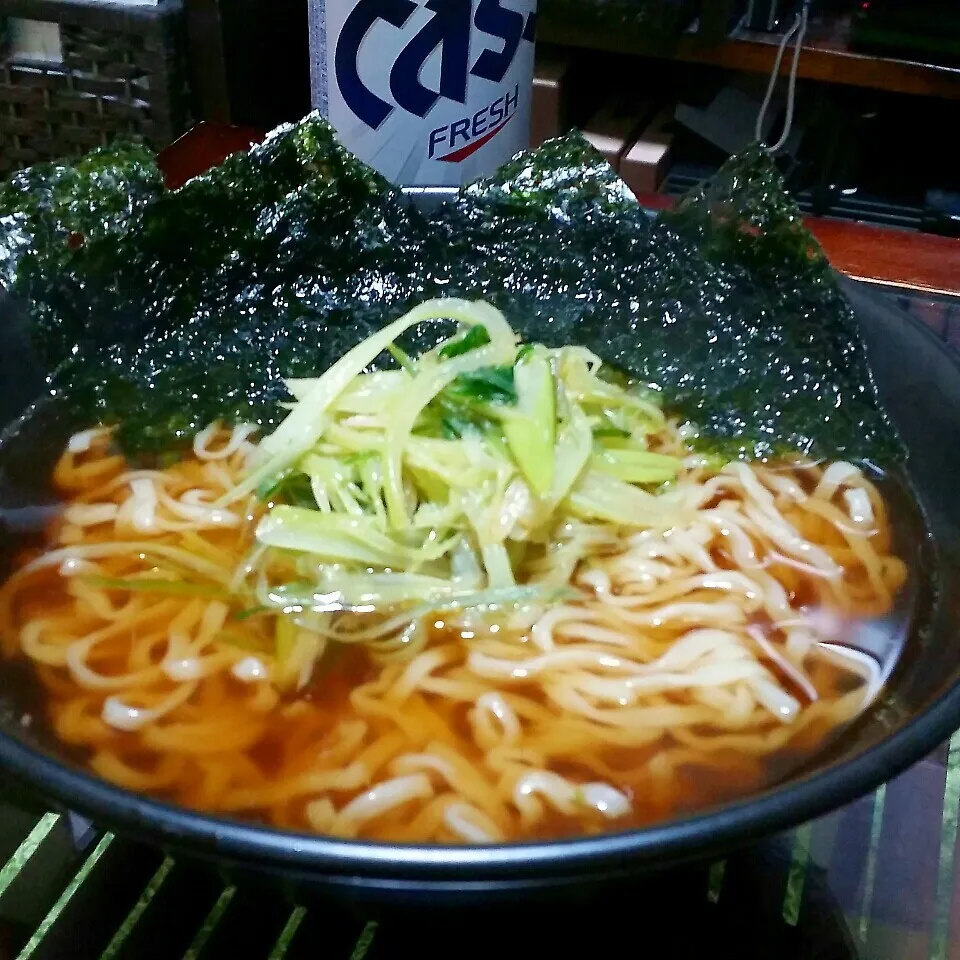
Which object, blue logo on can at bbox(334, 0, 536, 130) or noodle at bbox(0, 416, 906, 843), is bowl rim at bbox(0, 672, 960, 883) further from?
blue logo on can at bbox(334, 0, 536, 130)

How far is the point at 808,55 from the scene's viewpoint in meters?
2.26

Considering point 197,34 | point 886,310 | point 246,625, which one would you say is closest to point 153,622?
point 246,625

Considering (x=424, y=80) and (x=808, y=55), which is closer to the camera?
(x=424, y=80)

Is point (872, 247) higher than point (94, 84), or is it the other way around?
point (94, 84)

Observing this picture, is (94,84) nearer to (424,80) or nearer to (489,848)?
(424,80)

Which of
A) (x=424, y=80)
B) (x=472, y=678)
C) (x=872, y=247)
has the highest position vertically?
(x=424, y=80)

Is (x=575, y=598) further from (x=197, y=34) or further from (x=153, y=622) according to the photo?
(x=197, y=34)

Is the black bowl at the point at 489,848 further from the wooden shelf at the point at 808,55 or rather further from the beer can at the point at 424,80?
the wooden shelf at the point at 808,55

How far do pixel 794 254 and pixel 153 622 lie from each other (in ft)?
2.70

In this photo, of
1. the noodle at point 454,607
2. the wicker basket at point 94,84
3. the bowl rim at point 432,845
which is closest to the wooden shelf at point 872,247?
the wicker basket at point 94,84

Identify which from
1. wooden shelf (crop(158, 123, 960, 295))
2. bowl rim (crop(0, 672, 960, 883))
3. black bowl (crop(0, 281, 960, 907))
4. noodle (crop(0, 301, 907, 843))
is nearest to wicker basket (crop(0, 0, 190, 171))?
wooden shelf (crop(158, 123, 960, 295))

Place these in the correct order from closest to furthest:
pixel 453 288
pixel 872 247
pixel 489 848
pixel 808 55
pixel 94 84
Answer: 1. pixel 489 848
2. pixel 453 288
3. pixel 872 247
4. pixel 94 84
5. pixel 808 55

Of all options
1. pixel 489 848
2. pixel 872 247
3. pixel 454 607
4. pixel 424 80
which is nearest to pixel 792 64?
pixel 872 247

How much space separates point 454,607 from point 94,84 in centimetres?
141
